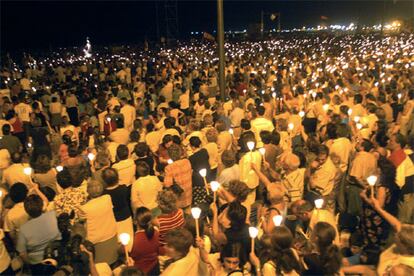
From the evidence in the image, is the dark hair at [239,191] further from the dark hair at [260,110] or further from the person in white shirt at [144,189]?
the dark hair at [260,110]

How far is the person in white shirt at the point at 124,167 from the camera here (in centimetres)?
600

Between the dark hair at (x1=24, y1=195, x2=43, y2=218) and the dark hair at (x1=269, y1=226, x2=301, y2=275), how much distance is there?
243cm

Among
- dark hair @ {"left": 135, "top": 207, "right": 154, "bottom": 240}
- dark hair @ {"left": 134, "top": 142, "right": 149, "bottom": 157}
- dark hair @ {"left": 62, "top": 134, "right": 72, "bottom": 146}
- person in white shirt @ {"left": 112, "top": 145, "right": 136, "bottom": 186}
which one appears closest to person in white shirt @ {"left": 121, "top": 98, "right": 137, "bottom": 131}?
dark hair @ {"left": 62, "top": 134, "right": 72, "bottom": 146}

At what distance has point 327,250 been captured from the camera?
3.74 metres

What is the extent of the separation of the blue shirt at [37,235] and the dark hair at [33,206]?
6 cm

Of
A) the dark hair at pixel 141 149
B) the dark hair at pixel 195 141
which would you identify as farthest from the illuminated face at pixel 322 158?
the dark hair at pixel 141 149

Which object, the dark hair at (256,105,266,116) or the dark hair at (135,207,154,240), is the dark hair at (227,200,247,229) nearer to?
the dark hair at (135,207,154,240)

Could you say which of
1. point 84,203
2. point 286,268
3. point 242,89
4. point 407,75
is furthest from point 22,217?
point 407,75

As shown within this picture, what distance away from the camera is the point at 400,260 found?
3711mm

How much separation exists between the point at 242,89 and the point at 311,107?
491 centimetres

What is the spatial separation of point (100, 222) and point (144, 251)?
840 mm

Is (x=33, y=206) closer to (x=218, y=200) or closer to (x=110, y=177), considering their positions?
(x=110, y=177)

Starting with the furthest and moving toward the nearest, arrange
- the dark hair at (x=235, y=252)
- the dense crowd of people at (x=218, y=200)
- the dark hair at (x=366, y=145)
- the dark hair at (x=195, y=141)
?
the dark hair at (x=195, y=141) < the dark hair at (x=366, y=145) < the dark hair at (x=235, y=252) < the dense crowd of people at (x=218, y=200)

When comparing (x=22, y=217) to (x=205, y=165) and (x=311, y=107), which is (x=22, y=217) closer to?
(x=205, y=165)
